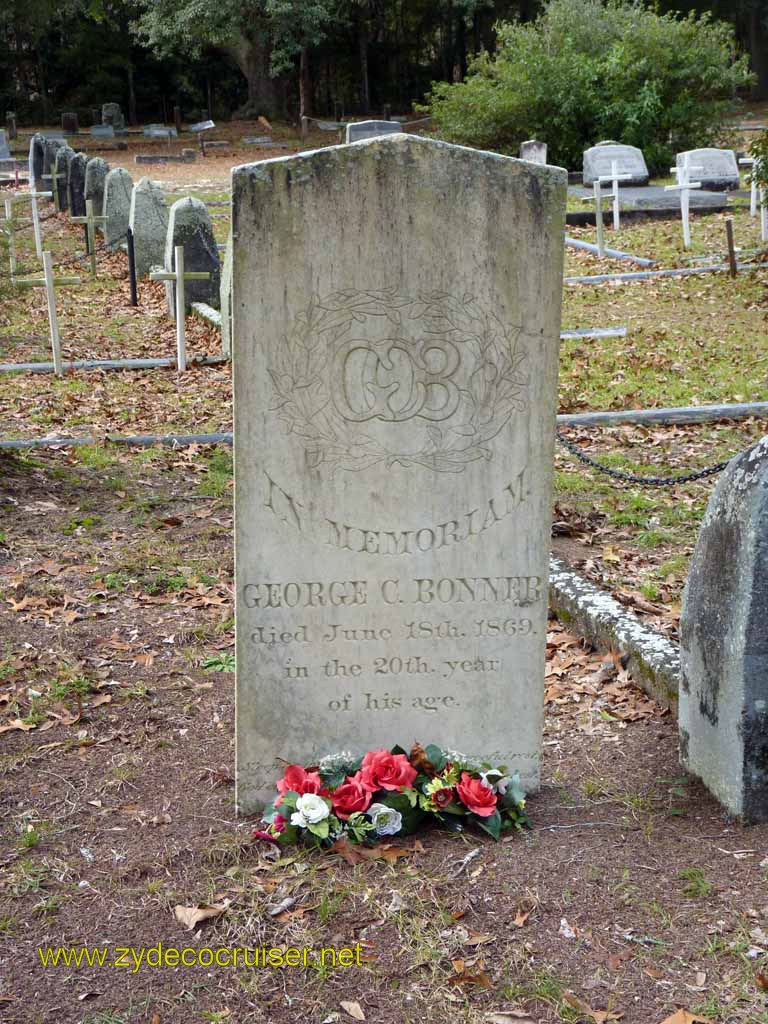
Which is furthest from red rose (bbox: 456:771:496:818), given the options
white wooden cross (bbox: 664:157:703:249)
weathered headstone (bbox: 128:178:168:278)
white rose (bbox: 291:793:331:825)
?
white wooden cross (bbox: 664:157:703:249)

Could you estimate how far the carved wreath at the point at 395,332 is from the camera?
377cm

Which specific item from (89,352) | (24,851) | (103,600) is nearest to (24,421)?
(89,352)

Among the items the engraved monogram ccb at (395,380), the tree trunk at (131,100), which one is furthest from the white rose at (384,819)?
the tree trunk at (131,100)

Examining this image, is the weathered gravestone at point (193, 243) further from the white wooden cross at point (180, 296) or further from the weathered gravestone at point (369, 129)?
the weathered gravestone at point (369, 129)

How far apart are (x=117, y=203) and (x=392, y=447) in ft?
58.2

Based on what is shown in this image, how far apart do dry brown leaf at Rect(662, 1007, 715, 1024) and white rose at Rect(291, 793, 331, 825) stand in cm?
128

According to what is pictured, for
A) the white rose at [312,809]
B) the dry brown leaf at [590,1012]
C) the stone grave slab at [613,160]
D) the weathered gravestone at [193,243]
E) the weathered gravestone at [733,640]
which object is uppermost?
the stone grave slab at [613,160]

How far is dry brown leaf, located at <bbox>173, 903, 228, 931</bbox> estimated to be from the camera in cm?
349

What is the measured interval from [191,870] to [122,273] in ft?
51.7

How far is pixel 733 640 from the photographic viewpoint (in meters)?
3.77

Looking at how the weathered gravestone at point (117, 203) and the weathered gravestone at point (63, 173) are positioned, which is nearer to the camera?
the weathered gravestone at point (117, 203)

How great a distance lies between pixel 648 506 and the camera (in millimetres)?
7336

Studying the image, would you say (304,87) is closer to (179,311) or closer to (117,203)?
(117,203)

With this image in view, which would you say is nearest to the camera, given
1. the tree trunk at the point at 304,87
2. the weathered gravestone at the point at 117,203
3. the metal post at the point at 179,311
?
the metal post at the point at 179,311
